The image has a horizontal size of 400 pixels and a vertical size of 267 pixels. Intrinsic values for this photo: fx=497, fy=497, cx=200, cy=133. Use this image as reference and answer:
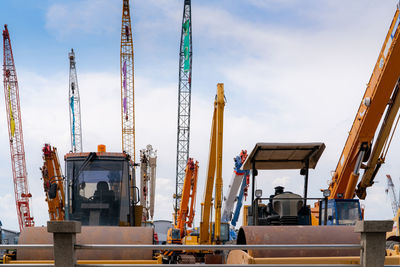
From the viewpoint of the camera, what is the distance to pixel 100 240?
815 centimetres

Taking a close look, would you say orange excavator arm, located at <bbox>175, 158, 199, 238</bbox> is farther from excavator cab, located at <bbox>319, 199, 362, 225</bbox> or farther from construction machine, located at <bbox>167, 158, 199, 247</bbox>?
excavator cab, located at <bbox>319, 199, 362, 225</bbox>

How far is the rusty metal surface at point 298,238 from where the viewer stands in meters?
7.39

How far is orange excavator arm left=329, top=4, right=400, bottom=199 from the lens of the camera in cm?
1619

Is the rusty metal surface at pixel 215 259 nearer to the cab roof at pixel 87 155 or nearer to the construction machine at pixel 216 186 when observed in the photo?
the construction machine at pixel 216 186

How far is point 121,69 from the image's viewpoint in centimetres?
5494

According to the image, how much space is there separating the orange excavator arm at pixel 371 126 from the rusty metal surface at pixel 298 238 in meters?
10.0

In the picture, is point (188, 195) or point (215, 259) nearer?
point (215, 259)

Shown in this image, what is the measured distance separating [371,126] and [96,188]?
10.3m

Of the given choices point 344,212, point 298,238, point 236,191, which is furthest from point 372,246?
point 236,191

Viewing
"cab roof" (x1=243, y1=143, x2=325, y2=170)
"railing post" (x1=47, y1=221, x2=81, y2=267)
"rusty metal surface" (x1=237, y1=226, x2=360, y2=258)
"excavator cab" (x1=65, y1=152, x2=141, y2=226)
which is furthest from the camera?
"excavator cab" (x1=65, y1=152, x2=141, y2=226)

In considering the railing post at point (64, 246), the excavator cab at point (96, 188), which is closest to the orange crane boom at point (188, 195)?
the excavator cab at point (96, 188)

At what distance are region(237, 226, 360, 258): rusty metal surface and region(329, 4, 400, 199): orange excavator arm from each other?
10.0 meters

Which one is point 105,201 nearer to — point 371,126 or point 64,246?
point 64,246

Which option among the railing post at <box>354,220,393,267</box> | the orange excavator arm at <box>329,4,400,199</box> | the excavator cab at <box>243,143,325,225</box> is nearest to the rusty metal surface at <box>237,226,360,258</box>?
the railing post at <box>354,220,393,267</box>
